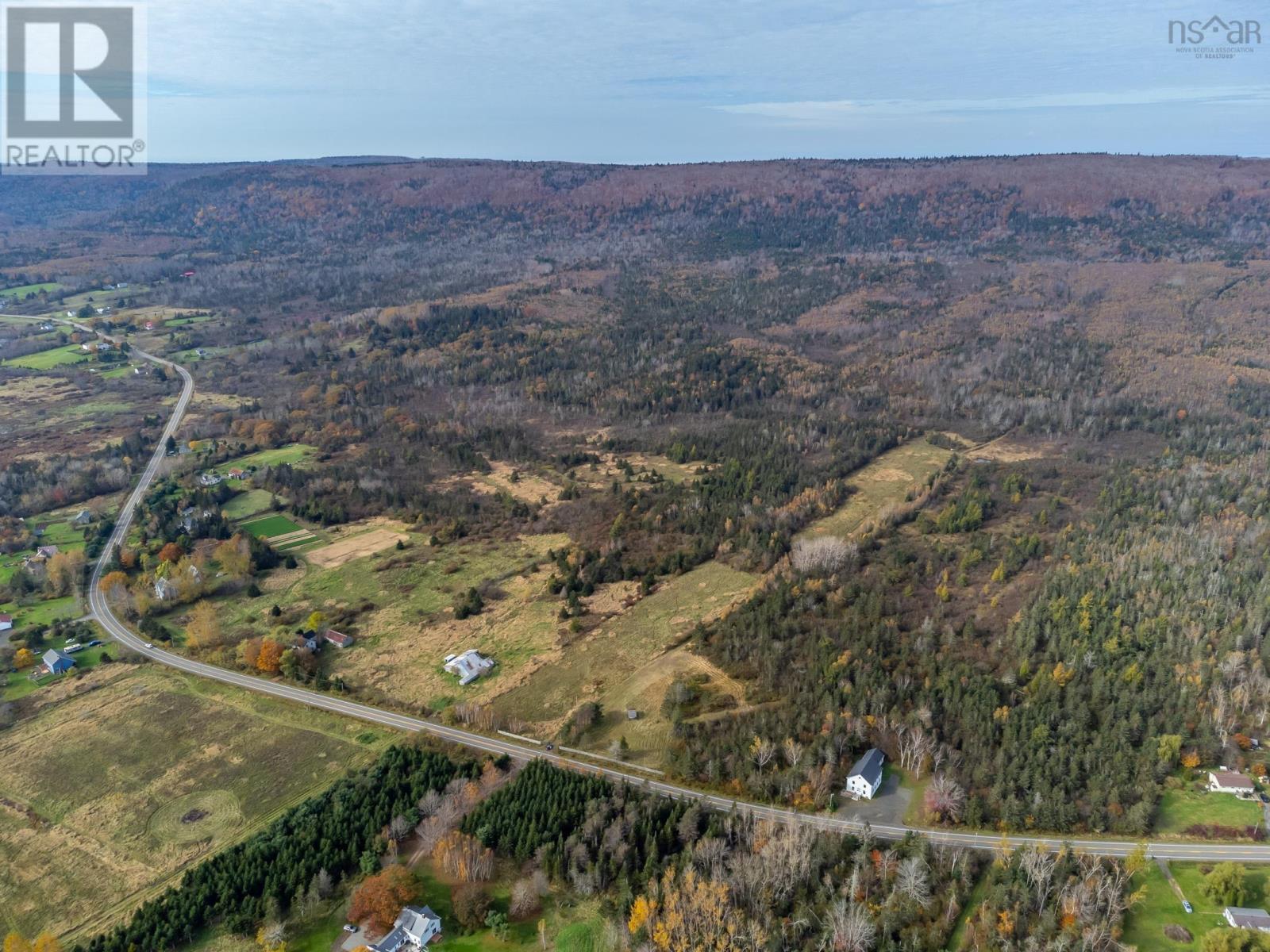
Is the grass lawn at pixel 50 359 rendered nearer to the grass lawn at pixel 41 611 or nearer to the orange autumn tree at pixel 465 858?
the grass lawn at pixel 41 611

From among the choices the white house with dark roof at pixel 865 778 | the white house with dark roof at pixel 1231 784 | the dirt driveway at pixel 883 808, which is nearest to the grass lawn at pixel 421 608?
the white house with dark roof at pixel 865 778

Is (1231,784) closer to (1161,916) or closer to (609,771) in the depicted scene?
(1161,916)

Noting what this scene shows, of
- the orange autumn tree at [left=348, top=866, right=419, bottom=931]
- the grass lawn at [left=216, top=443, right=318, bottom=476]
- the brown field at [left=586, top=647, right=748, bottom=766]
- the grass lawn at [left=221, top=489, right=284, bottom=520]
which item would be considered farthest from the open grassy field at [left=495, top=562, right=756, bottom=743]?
the grass lawn at [left=216, top=443, right=318, bottom=476]

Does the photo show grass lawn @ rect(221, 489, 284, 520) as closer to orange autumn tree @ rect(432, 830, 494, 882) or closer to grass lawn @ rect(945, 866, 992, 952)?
orange autumn tree @ rect(432, 830, 494, 882)

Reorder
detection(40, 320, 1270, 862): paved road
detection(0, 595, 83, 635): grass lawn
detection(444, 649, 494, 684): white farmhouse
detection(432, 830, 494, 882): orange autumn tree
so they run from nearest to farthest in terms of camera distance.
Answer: detection(432, 830, 494, 882): orange autumn tree
detection(40, 320, 1270, 862): paved road
detection(444, 649, 494, 684): white farmhouse
detection(0, 595, 83, 635): grass lawn

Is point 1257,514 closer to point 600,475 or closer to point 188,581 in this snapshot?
point 600,475

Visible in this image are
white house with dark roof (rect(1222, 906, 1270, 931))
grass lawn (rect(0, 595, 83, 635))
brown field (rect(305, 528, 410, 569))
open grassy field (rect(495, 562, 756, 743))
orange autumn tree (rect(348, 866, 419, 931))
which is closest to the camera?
white house with dark roof (rect(1222, 906, 1270, 931))
